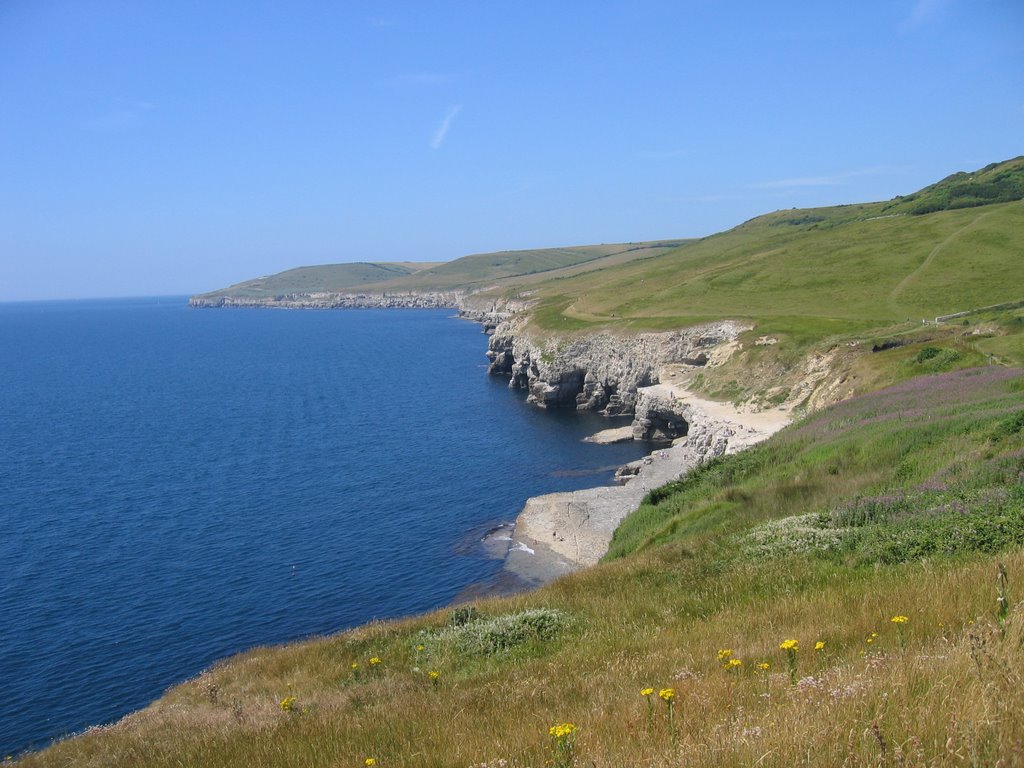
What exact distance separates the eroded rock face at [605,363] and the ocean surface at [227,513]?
426 centimetres

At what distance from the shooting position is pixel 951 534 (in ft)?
38.9

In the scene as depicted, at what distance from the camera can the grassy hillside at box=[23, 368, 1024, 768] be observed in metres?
4.81

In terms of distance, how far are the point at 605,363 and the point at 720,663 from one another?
8011 cm

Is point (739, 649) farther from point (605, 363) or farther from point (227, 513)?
point (605, 363)

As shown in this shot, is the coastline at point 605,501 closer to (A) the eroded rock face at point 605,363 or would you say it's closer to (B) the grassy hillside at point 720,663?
(A) the eroded rock face at point 605,363

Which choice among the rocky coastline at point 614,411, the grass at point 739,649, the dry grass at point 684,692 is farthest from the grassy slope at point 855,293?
the dry grass at point 684,692

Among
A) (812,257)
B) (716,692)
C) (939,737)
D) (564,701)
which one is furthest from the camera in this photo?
(812,257)

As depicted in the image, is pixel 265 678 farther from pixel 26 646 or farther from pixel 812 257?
pixel 812 257

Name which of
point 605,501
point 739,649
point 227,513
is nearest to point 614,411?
point 605,501

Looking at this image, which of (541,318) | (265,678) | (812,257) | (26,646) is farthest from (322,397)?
(265,678)

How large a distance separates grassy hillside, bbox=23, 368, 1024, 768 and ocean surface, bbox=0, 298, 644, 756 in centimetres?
1628

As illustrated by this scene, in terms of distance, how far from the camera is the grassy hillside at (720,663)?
4.81m

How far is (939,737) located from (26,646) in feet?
127

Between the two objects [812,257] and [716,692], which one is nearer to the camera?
[716,692]
